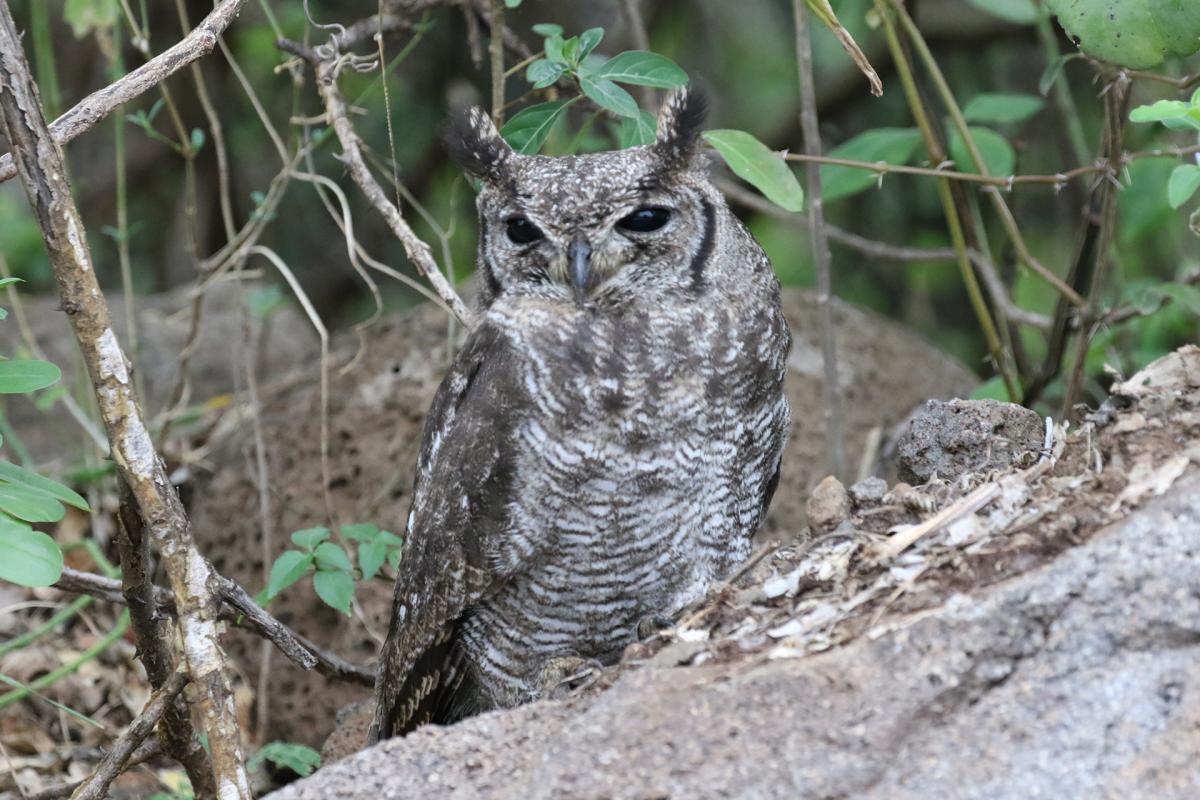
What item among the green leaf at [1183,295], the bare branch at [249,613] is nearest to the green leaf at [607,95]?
the bare branch at [249,613]

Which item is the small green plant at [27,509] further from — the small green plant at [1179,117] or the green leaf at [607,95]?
the small green plant at [1179,117]

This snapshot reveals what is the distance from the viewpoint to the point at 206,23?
8.67 feet

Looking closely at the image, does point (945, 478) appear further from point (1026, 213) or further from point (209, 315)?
point (1026, 213)

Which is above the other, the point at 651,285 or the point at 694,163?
the point at 694,163

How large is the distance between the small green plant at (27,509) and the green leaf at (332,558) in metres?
0.91

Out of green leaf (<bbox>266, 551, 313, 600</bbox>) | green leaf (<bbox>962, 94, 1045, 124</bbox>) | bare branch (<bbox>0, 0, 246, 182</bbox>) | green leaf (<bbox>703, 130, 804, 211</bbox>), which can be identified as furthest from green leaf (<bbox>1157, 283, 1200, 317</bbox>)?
bare branch (<bbox>0, 0, 246, 182</bbox>)

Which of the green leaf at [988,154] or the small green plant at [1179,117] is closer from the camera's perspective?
the small green plant at [1179,117]

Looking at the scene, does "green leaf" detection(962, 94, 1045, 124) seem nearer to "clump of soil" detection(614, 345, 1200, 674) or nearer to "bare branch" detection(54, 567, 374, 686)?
"clump of soil" detection(614, 345, 1200, 674)

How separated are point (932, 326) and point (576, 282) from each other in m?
4.39

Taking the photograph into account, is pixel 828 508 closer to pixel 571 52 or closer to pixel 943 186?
pixel 571 52

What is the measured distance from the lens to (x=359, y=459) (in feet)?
15.1

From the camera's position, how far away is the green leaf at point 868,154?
4188mm

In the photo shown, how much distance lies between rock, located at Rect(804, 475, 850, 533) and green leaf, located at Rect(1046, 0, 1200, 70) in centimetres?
112

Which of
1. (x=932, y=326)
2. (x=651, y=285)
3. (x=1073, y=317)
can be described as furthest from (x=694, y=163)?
(x=932, y=326)
